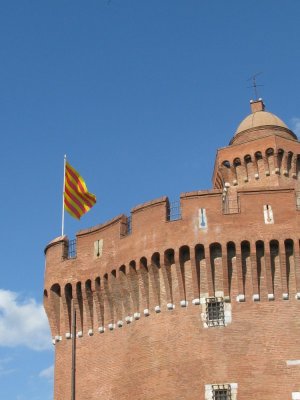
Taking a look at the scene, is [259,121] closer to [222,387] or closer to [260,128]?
[260,128]

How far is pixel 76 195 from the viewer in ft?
94.4

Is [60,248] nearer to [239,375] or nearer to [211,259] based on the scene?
[211,259]

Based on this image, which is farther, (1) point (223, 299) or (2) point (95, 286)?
(2) point (95, 286)

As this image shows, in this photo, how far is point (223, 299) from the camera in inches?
931

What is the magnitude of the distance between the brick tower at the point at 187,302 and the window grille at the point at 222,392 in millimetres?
33

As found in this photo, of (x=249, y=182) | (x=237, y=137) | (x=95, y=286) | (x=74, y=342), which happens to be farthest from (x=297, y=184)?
(x=74, y=342)

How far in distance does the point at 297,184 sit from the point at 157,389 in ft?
35.2

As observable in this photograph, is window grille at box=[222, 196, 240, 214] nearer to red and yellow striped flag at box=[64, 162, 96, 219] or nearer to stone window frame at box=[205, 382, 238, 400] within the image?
stone window frame at box=[205, 382, 238, 400]

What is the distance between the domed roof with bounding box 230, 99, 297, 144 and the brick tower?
633 cm

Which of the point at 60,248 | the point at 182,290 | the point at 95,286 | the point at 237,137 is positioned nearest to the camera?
the point at 182,290

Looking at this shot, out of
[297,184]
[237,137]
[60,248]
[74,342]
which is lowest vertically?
[74,342]

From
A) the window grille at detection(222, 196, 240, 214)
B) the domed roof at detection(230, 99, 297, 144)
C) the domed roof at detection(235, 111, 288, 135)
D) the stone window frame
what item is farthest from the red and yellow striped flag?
the stone window frame

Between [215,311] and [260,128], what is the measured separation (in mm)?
10480

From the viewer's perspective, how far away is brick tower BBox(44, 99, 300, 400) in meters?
22.8
